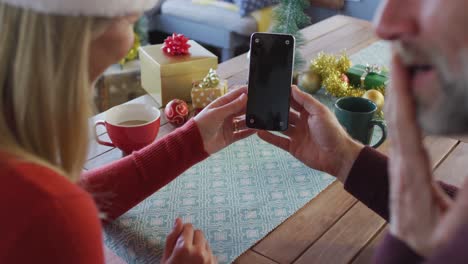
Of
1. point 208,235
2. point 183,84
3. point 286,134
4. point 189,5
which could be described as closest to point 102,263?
point 208,235

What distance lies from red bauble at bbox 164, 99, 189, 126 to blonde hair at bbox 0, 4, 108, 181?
52 cm

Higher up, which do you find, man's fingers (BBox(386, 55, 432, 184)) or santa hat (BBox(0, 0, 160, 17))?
santa hat (BBox(0, 0, 160, 17))

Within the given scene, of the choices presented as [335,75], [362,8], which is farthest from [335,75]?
[362,8]

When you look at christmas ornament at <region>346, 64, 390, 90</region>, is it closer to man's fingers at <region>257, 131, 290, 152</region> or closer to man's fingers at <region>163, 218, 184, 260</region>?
man's fingers at <region>257, 131, 290, 152</region>

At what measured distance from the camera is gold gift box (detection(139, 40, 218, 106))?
122cm

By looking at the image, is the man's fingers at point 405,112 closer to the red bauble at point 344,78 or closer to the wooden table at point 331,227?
the wooden table at point 331,227

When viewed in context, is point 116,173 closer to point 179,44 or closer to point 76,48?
point 76,48

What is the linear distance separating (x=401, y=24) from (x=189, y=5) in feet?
8.79

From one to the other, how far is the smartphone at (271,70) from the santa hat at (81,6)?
0.37 meters

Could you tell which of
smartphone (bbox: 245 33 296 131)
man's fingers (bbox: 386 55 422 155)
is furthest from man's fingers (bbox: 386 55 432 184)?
smartphone (bbox: 245 33 296 131)

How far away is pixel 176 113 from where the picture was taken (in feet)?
3.75

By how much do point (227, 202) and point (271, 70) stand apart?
0.24m

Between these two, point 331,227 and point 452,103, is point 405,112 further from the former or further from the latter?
point 331,227

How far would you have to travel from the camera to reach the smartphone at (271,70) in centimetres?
93
